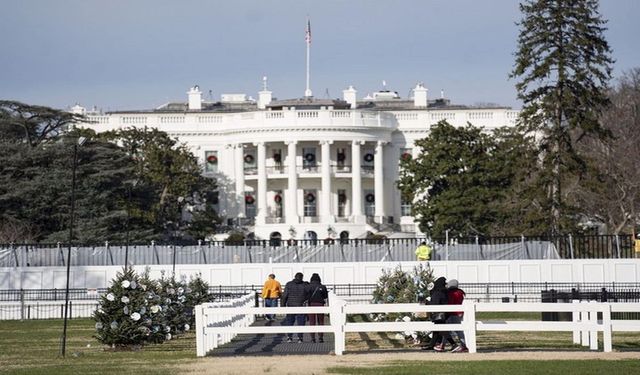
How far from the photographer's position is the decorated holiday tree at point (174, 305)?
118 feet

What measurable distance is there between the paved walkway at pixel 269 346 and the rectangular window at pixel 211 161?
271 ft

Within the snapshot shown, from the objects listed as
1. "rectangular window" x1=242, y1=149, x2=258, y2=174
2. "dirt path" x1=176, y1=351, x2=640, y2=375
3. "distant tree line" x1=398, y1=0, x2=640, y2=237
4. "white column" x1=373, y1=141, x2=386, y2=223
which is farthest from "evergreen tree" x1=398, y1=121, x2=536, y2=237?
"dirt path" x1=176, y1=351, x2=640, y2=375

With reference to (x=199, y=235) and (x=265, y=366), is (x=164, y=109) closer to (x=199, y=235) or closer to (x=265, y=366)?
(x=199, y=235)

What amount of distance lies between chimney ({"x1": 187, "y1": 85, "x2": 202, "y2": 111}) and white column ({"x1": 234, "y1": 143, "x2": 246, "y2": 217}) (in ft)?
35.1

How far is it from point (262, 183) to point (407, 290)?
79985 mm

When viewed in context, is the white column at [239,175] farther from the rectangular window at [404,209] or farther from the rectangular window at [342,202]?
the rectangular window at [404,209]

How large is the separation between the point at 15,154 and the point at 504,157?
27.5m

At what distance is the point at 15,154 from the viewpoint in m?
90.0

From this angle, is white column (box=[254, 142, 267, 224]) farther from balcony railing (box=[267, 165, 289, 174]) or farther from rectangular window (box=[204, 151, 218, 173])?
rectangular window (box=[204, 151, 218, 173])

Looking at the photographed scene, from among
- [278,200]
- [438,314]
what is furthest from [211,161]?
[438,314]

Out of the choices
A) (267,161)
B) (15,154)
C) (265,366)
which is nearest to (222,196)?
(267,161)

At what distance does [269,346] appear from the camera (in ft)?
109

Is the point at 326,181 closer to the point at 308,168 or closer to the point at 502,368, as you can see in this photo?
the point at 308,168

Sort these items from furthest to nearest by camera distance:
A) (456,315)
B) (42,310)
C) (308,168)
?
(308,168)
(42,310)
(456,315)
